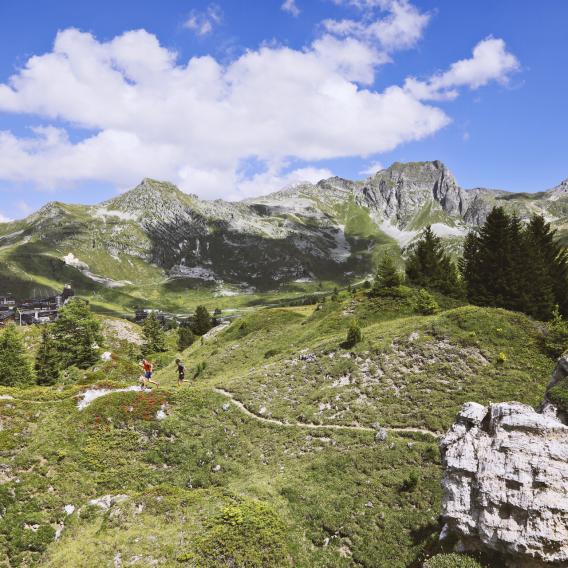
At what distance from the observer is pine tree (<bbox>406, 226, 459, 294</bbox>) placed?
6456cm

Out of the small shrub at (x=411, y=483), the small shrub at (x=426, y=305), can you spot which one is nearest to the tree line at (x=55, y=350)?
the small shrub at (x=411, y=483)

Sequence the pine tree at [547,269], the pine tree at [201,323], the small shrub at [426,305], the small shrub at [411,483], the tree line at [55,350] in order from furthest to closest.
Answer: the pine tree at [201,323]
the tree line at [55,350]
the pine tree at [547,269]
the small shrub at [426,305]
the small shrub at [411,483]

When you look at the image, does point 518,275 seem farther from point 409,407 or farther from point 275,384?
point 275,384

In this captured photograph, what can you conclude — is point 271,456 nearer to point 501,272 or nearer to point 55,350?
point 501,272

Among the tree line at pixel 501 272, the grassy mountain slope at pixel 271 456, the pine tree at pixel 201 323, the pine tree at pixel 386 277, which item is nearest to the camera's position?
the grassy mountain slope at pixel 271 456

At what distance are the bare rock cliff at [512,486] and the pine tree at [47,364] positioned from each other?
6912 cm

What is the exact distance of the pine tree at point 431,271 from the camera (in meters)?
64.6

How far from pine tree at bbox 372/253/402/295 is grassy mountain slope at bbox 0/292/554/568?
12539 millimetres

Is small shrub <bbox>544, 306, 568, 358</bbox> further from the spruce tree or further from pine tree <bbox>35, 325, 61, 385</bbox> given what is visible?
pine tree <bbox>35, 325, 61, 385</bbox>

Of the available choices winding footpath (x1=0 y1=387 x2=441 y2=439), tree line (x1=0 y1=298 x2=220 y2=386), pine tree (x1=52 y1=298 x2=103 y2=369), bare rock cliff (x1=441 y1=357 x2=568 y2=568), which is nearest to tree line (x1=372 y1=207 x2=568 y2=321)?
winding footpath (x1=0 y1=387 x2=441 y2=439)

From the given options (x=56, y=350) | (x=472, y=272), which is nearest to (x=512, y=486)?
(x=472, y=272)

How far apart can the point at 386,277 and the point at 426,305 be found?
9.12m

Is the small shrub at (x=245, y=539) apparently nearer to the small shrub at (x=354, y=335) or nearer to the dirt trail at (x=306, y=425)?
the dirt trail at (x=306, y=425)

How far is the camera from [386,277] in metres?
60.1
